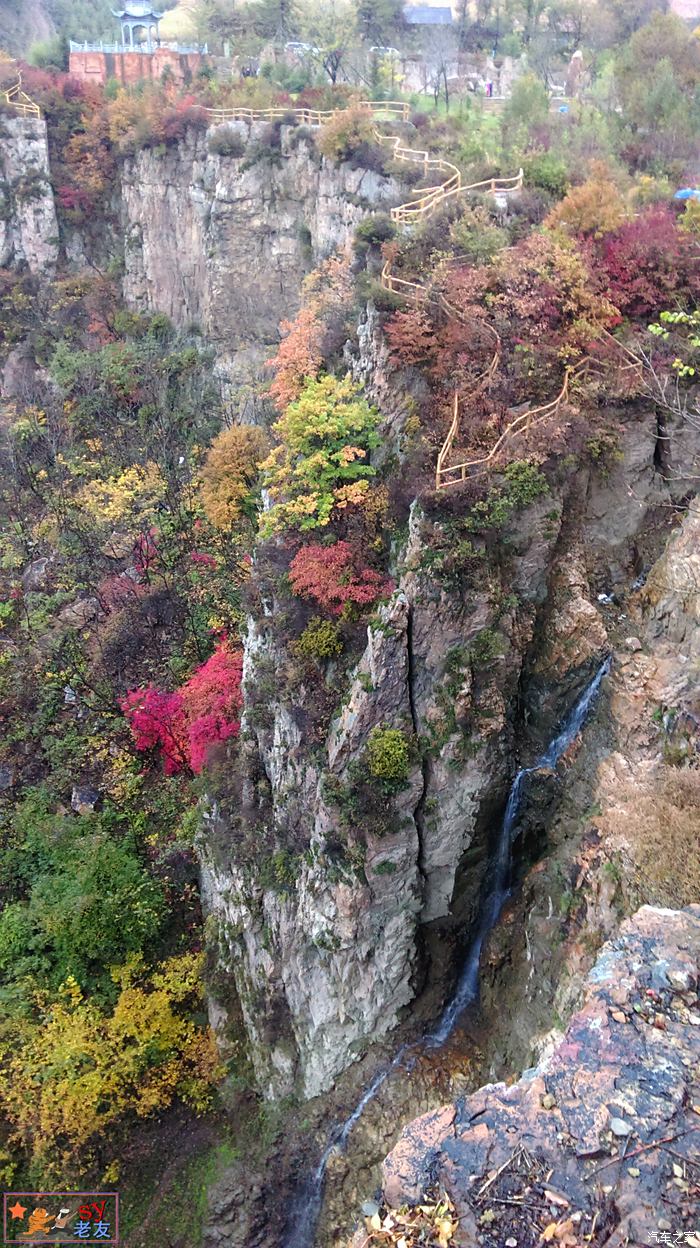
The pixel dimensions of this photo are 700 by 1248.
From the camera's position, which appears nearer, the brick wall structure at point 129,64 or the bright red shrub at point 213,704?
the bright red shrub at point 213,704

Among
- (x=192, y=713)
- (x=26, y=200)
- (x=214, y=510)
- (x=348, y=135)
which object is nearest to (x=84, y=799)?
(x=192, y=713)

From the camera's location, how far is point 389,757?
42.8 ft

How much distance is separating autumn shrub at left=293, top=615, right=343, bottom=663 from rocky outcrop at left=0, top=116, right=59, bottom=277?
93.2ft

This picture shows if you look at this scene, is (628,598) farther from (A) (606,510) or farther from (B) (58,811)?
(B) (58,811)

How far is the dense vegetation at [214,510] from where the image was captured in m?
14.7

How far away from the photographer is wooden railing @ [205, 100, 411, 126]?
28297 millimetres

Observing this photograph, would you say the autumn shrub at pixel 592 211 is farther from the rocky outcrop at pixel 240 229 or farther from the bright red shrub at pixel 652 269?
the rocky outcrop at pixel 240 229

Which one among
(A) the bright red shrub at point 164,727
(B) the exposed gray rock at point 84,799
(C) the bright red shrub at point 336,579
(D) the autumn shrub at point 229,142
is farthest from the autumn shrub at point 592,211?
(B) the exposed gray rock at point 84,799

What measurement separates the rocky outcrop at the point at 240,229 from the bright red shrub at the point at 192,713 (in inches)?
508

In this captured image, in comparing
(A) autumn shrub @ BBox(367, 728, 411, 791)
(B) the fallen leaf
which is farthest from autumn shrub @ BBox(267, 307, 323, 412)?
(B) the fallen leaf

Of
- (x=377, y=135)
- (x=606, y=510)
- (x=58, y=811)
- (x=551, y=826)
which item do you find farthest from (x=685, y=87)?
(x=58, y=811)

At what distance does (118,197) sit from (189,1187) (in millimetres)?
36580

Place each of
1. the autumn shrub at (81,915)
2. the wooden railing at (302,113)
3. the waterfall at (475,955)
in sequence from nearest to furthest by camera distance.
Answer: the waterfall at (475,955) < the autumn shrub at (81,915) < the wooden railing at (302,113)

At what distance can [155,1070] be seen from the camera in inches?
654
